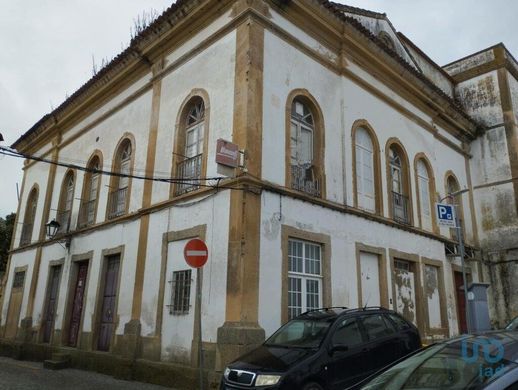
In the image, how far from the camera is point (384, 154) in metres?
14.6

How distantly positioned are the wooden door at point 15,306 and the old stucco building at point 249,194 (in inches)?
3.7

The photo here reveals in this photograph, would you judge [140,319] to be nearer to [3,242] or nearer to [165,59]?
[165,59]

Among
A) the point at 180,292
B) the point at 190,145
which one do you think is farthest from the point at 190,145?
the point at 180,292

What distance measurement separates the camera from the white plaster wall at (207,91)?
10.9 meters

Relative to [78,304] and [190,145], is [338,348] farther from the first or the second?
[78,304]

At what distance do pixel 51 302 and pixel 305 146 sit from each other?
10.8 meters

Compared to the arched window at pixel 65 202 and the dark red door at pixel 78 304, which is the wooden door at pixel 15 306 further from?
the dark red door at pixel 78 304

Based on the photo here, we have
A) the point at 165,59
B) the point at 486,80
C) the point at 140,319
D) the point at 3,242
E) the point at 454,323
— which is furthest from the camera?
the point at 3,242

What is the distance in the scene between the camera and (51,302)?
1650 centimetres

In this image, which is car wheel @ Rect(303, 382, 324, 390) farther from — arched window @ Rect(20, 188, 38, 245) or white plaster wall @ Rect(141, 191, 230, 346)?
arched window @ Rect(20, 188, 38, 245)

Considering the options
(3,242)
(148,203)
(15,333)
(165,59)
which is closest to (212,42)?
(165,59)

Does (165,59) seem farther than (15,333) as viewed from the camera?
No

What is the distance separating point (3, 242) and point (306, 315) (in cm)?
2767

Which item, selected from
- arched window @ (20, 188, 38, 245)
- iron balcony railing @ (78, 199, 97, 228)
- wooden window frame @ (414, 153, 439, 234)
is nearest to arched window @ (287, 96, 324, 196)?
wooden window frame @ (414, 153, 439, 234)
